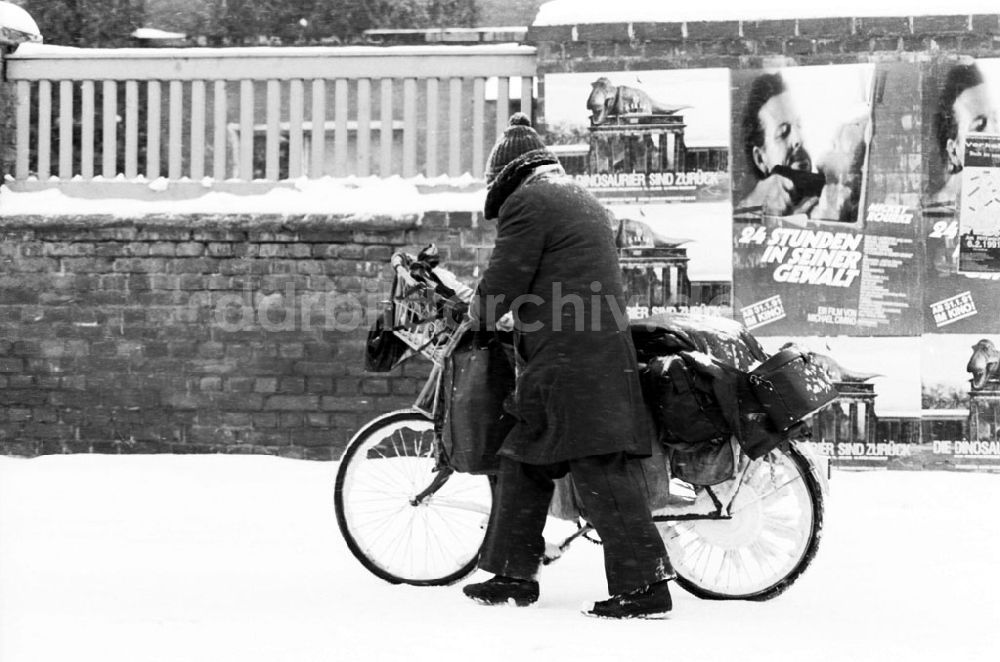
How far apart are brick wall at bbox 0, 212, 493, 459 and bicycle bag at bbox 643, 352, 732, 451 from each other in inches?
142

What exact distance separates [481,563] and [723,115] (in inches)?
166

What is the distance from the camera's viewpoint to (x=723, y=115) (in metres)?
7.85

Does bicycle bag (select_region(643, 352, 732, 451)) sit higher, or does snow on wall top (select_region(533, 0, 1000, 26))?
snow on wall top (select_region(533, 0, 1000, 26))

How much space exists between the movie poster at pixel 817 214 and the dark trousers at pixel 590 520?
3.65 metres

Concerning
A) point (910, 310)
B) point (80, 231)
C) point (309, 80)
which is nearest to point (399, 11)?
point (309, 80)

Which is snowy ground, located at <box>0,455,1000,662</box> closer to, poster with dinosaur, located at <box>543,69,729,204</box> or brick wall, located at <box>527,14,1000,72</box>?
poster with dinosaur, located at <box>543,69,729,204</box>

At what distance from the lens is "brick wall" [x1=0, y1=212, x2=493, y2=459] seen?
8.03 m

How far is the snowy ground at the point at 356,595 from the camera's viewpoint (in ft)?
13.0

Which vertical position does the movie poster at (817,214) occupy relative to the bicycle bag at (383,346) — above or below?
above

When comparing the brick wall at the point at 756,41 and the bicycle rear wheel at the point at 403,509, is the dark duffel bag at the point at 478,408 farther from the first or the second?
the brick wall at the point at 756,41

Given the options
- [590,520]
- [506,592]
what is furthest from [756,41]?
[506,592]

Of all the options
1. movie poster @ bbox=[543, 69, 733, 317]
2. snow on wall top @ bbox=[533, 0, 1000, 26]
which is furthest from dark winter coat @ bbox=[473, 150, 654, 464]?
snow on wall top @ bbox=[533, 0, 1000, 26]

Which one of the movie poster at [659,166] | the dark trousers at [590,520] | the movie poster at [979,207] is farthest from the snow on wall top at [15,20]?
the movie poster at [979,207]

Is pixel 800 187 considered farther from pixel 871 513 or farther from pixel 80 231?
pixel 80 231
